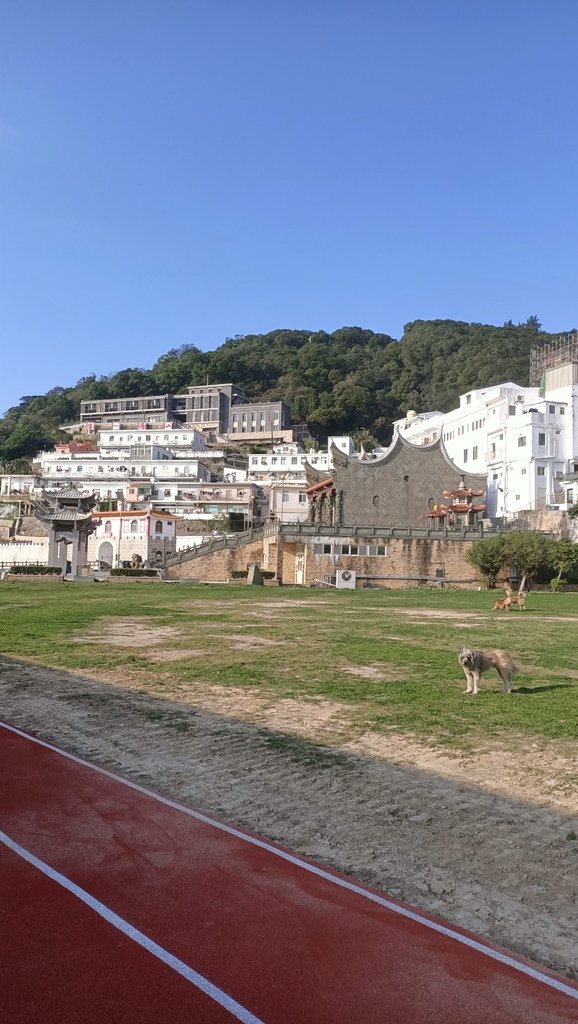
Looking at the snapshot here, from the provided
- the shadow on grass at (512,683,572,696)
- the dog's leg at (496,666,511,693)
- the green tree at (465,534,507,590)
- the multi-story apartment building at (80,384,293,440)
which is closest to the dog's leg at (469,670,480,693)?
the dog's leg at (496,666,511,693)

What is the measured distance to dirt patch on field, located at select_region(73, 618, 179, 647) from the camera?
56.7ft

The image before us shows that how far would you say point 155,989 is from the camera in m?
3.76

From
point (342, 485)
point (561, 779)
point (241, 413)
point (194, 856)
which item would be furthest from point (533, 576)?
point (241, 413)

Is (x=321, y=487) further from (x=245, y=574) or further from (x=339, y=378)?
(x=339, y=378)

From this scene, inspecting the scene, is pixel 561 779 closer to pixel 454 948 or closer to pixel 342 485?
pixel 454 948

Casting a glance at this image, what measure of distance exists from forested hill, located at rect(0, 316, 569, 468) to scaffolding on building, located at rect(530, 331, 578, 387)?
127ft

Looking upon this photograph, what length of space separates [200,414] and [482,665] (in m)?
124

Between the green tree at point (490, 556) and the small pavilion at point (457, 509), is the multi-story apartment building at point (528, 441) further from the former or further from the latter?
the green tree at point (490, 556)

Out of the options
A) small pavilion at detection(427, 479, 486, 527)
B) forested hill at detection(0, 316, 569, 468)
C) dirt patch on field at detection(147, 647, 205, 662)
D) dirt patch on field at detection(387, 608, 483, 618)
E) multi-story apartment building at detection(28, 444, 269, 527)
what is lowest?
dirt patch on field at detection(387, 608, 483, 618)

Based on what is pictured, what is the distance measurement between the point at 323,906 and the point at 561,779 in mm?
3709

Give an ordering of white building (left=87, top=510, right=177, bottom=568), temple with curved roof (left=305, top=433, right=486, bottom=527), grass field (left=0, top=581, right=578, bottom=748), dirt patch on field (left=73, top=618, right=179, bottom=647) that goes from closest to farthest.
→ grass field (left=0, top=581, right=578, bottom=748), dirt patch on field (left=73, top=618, right=179, bottom=647), temple with curved roof (left=305, top=433, right=486, bottom=527), white building (left=87, top=510, right=177, bottom=568)

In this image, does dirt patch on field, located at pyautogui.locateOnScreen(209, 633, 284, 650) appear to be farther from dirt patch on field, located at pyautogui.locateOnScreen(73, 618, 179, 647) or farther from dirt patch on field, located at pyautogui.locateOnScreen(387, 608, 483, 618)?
dirt patch on field, located at pyautogui.locateOnScreen(387, 608, 483, 618)

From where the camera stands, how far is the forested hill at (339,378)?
13400 centimetres

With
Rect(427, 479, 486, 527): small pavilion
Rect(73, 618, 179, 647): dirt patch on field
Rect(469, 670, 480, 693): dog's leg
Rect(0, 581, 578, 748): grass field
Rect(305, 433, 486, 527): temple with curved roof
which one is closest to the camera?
Rect(0, 581, 578, 748): grass field
